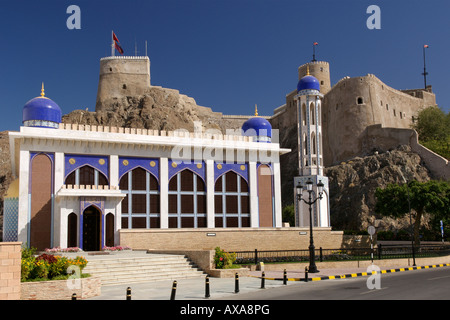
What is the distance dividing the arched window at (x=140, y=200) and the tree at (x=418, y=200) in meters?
19.2

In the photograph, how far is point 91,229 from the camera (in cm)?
2783

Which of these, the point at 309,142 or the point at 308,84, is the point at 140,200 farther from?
the point at 308,84

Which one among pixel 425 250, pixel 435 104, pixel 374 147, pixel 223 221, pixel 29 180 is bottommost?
pixel 425 250

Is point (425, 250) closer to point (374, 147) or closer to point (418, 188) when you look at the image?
point (418, 188)

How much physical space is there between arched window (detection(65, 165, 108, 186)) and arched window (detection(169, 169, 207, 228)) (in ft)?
15.6

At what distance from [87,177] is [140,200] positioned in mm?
3737

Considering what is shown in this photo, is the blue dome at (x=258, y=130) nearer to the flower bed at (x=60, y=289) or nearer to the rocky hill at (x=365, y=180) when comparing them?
the flower bed at (x=60, y=289)

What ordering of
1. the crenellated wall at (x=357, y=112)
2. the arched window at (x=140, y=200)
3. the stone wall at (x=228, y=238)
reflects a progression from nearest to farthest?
the stone wall at (x=228, y=238), the arched window at (x=140, y=200), the crenellated wall at (x=357, y=112)

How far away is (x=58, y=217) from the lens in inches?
1096

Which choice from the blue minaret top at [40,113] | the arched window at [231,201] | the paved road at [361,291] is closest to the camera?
the paved road at [361,291]

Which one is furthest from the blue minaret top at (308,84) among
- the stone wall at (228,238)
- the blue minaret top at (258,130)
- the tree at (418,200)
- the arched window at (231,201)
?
the stone wall at (228,238)

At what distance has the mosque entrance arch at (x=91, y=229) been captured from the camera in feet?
90.6
